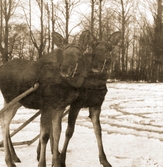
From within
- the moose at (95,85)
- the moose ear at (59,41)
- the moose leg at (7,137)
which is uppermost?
the moose ear at (59,41)

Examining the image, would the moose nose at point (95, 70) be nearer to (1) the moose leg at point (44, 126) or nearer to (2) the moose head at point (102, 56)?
(2) the moose head at point (102, 56)

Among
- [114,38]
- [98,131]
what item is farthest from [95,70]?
[98,131]

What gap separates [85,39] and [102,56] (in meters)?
0.32

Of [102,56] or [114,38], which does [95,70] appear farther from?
[114,38]

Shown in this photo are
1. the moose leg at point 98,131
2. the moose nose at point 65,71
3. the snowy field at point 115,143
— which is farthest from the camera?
the snowy field at point 115,143

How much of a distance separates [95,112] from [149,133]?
11.4 feet

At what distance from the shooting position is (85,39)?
159 inches

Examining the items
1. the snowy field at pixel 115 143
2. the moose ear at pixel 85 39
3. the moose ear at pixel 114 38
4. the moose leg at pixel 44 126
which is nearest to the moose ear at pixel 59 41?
the moose ear at pixel 85 39

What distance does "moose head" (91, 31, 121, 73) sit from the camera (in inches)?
163

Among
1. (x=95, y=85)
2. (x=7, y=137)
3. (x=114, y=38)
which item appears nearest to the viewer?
(x=114, y=38)

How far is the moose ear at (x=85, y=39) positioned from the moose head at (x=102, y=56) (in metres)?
0.14

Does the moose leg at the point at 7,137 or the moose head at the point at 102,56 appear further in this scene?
the moose leg at the point at 7,137

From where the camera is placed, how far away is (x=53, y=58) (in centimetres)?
429

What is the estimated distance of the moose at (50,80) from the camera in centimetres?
395
